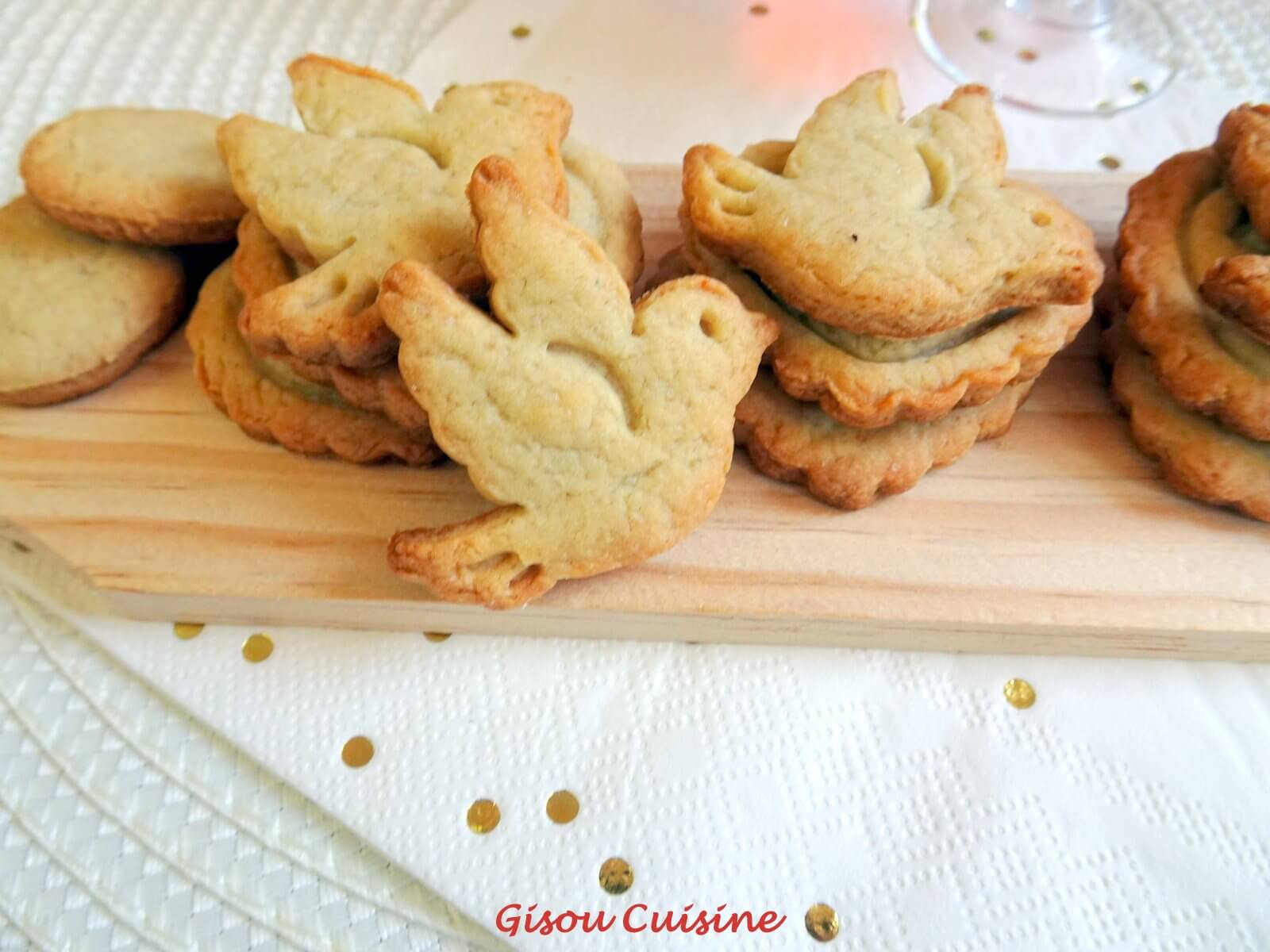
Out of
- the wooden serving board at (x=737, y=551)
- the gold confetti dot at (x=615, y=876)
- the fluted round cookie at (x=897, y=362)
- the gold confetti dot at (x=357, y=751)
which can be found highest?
the fluted round cookie at (x=897, y=362)

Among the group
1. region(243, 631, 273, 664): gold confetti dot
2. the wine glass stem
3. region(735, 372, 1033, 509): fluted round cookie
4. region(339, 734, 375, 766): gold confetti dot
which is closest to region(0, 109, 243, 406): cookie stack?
region(243, 631, 273, 664): gold confetti dot

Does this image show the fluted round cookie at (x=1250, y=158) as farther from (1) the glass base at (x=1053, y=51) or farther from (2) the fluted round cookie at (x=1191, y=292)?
(1) the glass base at (x=1053, y=51)

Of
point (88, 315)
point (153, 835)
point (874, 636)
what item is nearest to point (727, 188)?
point (874, 636)

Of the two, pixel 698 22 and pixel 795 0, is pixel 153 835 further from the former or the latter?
pixel 795 0

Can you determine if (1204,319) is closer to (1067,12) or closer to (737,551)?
(737,551)

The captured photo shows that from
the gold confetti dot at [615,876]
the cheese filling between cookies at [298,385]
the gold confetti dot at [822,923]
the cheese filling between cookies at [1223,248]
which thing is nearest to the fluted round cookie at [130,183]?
the cheese filling between cookies at [298,385]

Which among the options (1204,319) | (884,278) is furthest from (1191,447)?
(884,278)
